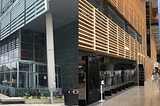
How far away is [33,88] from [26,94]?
705 millimetres

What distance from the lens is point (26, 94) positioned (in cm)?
691

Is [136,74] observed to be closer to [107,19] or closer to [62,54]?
[107,19]

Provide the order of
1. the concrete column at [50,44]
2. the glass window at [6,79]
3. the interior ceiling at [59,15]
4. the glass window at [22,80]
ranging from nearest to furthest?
the glass window at [6,79], the glass window at [22,80], the interior ceiling at [59,15], the concrete column at [50,44]

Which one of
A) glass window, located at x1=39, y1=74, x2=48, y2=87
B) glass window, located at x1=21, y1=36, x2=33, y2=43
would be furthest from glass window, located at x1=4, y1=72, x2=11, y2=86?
glass window, located at x1=21, y1=36, x2=33, y2=43

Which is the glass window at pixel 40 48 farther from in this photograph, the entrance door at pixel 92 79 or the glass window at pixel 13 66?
the entrance door at pixel 92 79

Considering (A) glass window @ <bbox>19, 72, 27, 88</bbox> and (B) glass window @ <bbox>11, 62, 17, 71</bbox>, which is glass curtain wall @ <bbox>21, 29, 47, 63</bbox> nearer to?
(B) glass window @ <bbox>11, 62, 17, 71</bbox>

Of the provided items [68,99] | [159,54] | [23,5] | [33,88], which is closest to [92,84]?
[68,99]

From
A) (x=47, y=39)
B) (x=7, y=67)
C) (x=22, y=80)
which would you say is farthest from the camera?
(x=22, y=80)

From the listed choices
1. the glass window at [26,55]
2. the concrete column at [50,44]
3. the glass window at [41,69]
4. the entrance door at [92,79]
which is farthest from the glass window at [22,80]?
the entrance door at [92,79]

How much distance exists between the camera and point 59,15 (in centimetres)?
815

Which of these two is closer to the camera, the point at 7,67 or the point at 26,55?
the point at 7,67

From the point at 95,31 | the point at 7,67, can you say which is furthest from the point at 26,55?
the point at 95,31

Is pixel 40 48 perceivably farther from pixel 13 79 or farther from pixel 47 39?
pixel 13 79

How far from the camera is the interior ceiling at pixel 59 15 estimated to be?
294 inches
